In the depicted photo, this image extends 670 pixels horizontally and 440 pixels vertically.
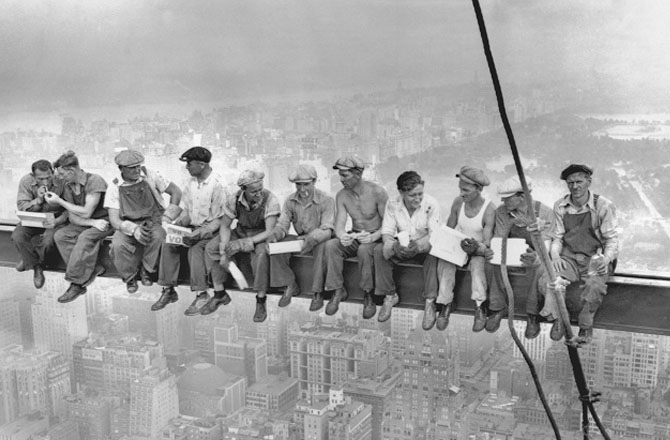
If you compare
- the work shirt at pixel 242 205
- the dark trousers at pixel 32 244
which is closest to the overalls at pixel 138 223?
the work shirt at pixel 242 205

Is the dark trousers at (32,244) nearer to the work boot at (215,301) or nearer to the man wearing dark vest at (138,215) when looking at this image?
the man wearing dark vest at (138,215)

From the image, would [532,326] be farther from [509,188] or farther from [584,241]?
[509,188]

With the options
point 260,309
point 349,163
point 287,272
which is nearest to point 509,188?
point 349,163

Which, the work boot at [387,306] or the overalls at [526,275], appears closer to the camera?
the overalls at [526,275]

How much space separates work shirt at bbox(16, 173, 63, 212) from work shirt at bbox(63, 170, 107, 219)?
14 cm

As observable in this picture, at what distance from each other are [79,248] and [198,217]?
133cm

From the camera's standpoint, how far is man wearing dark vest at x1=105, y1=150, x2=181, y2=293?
729cm

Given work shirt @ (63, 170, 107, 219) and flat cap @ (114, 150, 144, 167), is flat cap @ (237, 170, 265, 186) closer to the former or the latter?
flat cap @ (114, 150, 144, 167)

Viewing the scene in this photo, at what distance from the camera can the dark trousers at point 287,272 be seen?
6.72 meters

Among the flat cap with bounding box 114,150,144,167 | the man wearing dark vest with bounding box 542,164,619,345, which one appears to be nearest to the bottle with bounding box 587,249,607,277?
the man wearing dark vest with bounding box 542,164,619,345

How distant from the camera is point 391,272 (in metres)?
6.57

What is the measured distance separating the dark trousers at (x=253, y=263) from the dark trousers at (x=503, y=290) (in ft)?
6.58

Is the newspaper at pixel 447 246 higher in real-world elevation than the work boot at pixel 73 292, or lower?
higher

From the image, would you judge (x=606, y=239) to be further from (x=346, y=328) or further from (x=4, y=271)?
(x=4, y=271)
